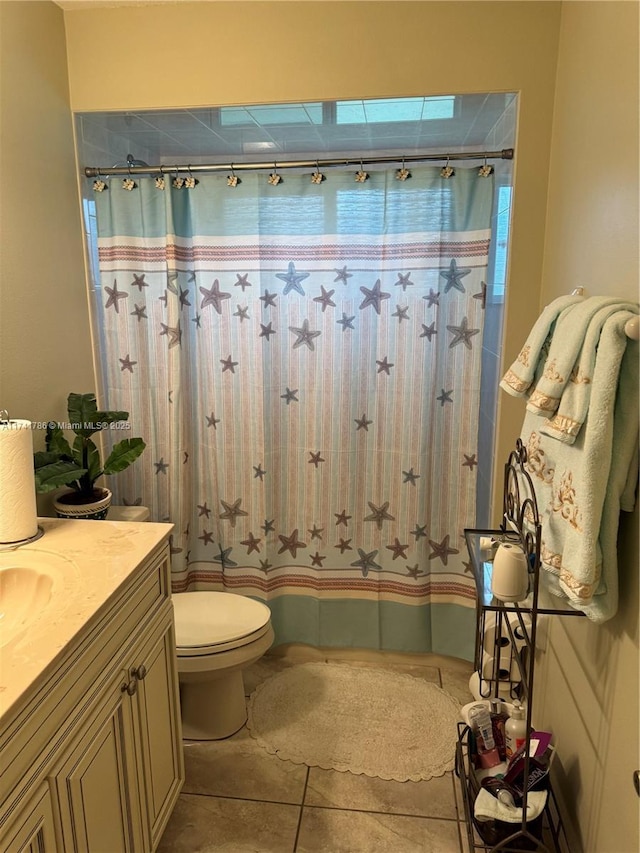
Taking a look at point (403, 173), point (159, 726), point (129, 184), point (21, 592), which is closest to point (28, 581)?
point (21, 592)

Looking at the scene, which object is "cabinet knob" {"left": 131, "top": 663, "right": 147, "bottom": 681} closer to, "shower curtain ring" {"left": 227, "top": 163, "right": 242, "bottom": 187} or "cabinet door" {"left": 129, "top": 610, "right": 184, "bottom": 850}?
"cabinet door" {"left": 129, "top": 610, "right": 184, "bottom": 850}

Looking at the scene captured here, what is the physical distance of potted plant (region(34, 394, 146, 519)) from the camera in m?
1.86

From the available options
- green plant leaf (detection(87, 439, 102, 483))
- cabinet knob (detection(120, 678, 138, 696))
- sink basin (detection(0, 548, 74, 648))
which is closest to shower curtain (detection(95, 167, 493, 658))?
green plant leaf (detection(87, 439, 102, 483))

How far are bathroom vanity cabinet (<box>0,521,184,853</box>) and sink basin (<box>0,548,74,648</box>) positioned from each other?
0.51 ft

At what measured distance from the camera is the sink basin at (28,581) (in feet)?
4.26

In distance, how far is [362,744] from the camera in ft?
6.64

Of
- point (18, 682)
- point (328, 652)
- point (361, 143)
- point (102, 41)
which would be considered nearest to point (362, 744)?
point (328, 652)

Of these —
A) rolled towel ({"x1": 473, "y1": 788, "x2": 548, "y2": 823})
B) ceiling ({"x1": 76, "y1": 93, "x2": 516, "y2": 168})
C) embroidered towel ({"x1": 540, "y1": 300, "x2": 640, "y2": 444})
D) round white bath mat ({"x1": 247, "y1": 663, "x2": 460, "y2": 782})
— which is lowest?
round white bath mat ({"x1": 247, "y1": 663, "x2": 460, "y2": 782})

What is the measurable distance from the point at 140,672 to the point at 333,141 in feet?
6.48

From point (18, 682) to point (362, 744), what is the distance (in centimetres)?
141

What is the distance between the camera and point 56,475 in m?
1.77

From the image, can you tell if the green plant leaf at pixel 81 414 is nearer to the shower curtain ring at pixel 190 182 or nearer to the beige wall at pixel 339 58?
the shower curtain ring at pixel 190 182

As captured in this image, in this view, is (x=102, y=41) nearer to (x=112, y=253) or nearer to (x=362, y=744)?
(x=112, y=253)

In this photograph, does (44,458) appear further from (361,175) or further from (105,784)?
(361,175)
